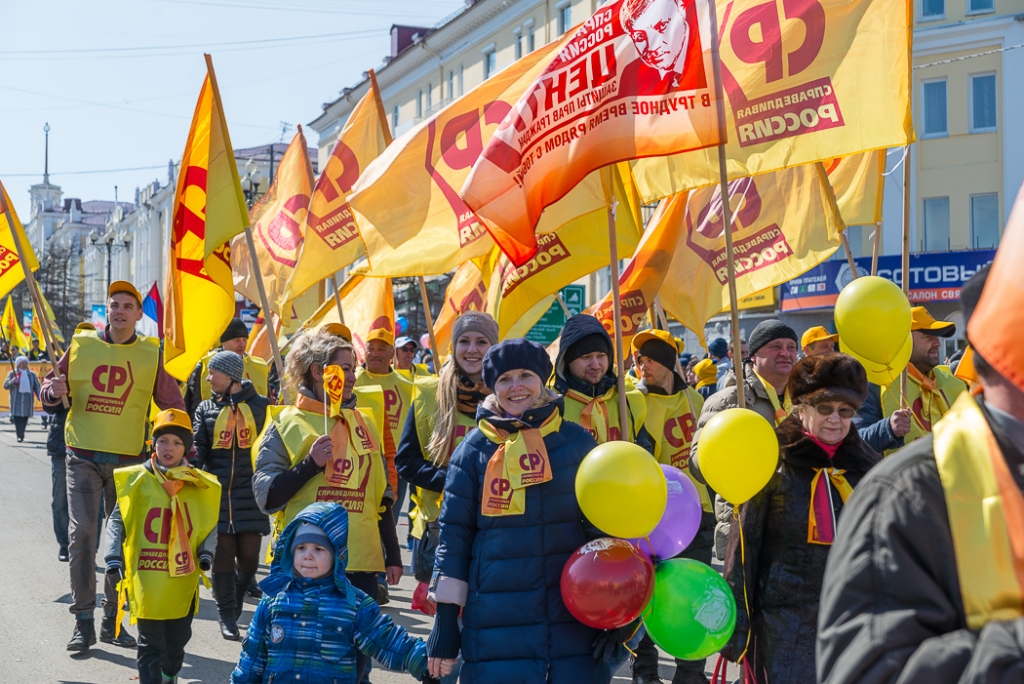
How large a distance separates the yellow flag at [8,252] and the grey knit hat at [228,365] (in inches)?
71.4

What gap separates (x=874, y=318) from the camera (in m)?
5.12

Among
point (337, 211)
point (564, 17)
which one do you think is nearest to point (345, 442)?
point (337, 211)

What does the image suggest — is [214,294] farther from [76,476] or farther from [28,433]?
[28,433]

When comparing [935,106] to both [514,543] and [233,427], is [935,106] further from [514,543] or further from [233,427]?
[514,543]

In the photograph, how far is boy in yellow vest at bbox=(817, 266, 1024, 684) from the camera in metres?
1.81

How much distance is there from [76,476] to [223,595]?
49.4 inches

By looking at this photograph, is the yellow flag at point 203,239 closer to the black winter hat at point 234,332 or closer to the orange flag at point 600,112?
the black winter hat at point 234,332

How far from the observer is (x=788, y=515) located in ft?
13.2

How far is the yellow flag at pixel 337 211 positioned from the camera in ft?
33.1

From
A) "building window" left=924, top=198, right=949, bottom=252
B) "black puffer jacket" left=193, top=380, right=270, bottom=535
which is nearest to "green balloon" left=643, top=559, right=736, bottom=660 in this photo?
"black puffer jacket" left=193, top=380, right=270, bottom=535

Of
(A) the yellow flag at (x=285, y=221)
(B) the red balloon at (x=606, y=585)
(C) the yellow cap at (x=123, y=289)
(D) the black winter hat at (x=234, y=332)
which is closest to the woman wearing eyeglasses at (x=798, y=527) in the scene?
(B) the red balloon at (x=606, y=585)

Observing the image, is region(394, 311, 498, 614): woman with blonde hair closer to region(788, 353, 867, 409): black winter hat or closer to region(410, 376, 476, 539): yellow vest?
region(410, 376, 476, 539): yellow vest

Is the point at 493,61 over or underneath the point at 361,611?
over

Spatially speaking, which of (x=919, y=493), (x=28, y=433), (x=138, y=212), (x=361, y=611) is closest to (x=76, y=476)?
(x=361, y=611)
